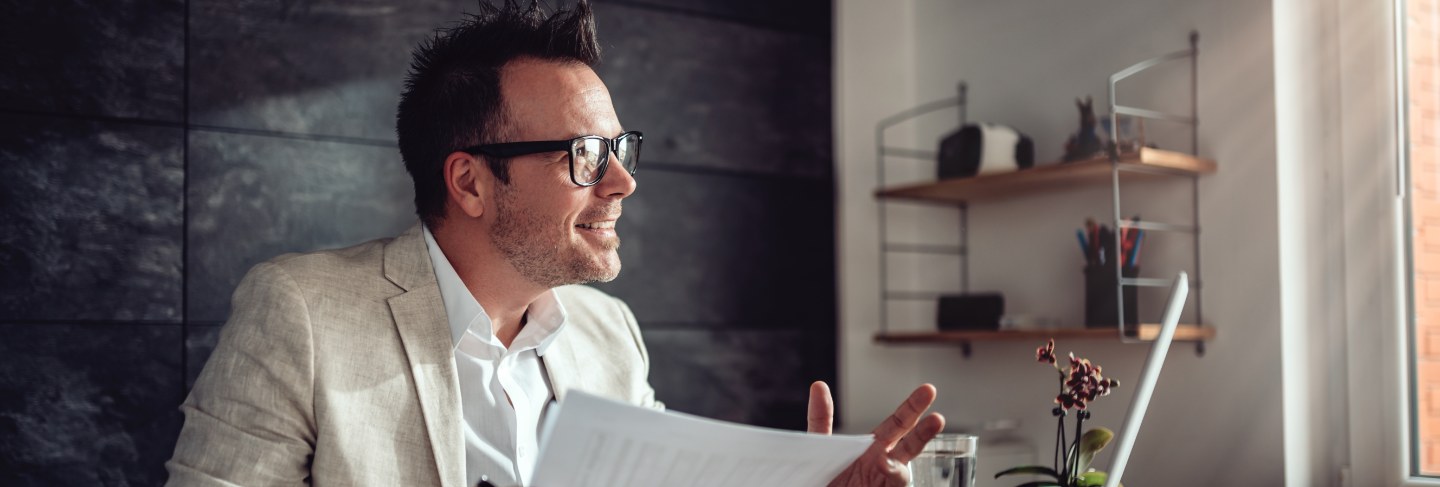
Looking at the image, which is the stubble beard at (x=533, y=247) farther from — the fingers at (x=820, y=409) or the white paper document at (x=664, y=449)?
the white paper document at (x=664, y=449)

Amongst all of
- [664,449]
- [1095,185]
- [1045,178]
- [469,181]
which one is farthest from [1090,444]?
[1095,185]

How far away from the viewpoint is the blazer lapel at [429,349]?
1.32 m

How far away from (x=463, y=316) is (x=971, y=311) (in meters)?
1.54

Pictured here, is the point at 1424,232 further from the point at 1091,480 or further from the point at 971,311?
the point at 1091,480

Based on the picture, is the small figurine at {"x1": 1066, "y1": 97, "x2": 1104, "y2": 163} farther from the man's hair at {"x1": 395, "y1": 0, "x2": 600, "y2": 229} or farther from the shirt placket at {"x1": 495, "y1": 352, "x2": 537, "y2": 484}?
the shirt placket at {"x1": 495, "y1": 352, "x2": 537, "y2": 484}

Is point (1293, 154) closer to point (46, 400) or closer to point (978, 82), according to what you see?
point (978, 82)

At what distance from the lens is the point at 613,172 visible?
154cm

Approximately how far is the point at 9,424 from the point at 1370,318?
2.58m

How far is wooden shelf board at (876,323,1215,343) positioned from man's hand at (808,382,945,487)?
98cm

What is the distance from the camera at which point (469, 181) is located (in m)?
1.55

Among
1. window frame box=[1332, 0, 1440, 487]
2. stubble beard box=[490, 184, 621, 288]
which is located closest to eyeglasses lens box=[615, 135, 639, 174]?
stubble beard box=[490, 184, 621, 288]

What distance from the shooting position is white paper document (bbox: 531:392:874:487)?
3.01 feet

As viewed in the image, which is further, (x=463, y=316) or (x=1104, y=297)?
(x=1104, y=297)

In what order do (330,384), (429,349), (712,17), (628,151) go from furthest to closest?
(712,17) → (628,151) → (429,349) → (330,384)
